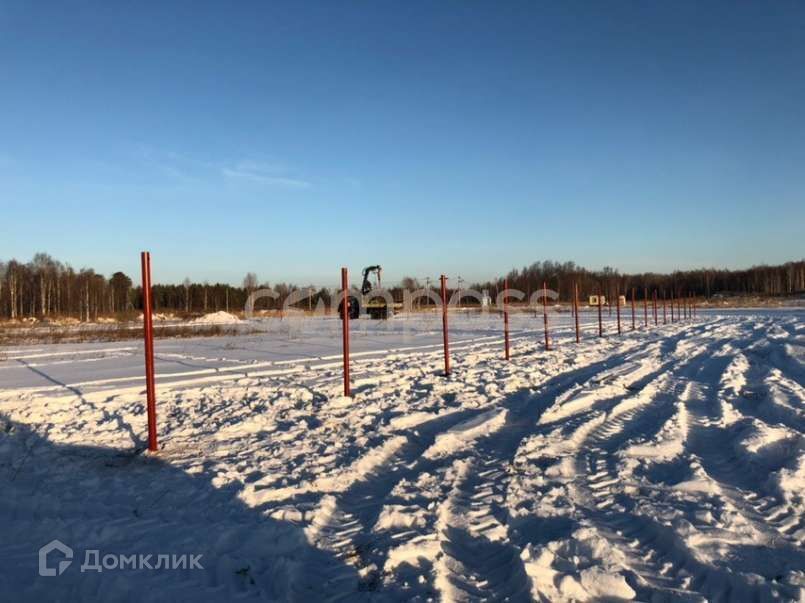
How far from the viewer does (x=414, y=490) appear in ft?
13.7

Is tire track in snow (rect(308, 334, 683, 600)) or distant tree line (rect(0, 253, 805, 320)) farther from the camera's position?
distant tree line (rect(0, 253, 805, 320))

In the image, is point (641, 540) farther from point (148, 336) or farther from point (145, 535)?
point (148, 336)

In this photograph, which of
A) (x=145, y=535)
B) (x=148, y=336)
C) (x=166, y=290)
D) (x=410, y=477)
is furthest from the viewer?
(x=166, y=290)

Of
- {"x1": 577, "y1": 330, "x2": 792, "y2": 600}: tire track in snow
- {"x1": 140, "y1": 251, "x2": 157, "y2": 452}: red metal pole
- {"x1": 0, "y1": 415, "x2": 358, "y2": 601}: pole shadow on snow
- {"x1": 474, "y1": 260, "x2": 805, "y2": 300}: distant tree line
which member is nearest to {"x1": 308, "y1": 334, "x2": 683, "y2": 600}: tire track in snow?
{"x1": 0, "y1": 415, "x2": 358, "y2": 601}: pole shadow on snow

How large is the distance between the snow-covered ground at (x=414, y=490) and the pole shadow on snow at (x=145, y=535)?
2 centimetres

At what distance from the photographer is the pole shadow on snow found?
2803 millimetres

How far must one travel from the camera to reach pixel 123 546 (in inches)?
129

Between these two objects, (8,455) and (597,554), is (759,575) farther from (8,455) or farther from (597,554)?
(8,455)

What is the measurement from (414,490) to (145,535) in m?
1.92

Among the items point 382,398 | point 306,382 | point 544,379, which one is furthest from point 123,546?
point 544,379

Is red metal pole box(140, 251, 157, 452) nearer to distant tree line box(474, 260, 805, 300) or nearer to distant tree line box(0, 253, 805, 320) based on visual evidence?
distant tree line box(0, 253, 805, 320)

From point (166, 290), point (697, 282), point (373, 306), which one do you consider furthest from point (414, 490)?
point (697, 282)

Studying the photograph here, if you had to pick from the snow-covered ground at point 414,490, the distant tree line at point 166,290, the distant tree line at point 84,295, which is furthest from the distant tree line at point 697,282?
the snow-covered ground at point 414,490

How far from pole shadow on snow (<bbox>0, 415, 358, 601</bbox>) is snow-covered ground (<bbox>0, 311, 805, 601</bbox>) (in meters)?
0.02
